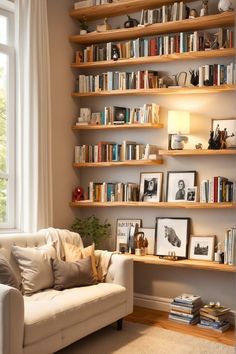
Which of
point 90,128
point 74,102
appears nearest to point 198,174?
point 90,128

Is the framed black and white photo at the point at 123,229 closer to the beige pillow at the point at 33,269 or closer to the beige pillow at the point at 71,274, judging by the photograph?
the beige pillow at the point at 71,274

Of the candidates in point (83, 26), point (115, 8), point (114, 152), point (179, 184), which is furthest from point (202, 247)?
point (83, 26)

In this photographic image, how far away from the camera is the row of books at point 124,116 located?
15.1 ft

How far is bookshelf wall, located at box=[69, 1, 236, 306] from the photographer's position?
4.33 meters

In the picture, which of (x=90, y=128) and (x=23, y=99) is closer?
(x=23, y=99)

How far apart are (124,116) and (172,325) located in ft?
6.91

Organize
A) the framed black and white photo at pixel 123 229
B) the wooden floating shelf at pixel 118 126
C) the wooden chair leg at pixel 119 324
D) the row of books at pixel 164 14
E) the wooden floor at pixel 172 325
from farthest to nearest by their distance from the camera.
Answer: the framed black and white photo at pixel 123 229 < the wooden floating shelf at pixel 118 126 < the row of books at pixel 164 14 < the wooden chair leg at pixel 119 324 < the wooden floor at pixel 172 325

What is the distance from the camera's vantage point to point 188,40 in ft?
14.6

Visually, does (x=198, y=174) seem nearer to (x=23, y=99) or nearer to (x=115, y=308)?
(x=115, y=308)

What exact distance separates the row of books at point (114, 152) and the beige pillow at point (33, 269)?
4.87 ft

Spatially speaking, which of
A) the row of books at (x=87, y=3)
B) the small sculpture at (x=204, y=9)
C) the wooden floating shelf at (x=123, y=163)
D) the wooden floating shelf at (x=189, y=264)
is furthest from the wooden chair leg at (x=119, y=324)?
the row of books at (x=87, y=3)

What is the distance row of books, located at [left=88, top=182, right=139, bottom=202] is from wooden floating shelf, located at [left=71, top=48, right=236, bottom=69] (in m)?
1.24

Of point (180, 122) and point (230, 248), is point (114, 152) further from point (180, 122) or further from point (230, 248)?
point (230, 248)

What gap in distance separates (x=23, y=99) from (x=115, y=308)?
6.95 ft
